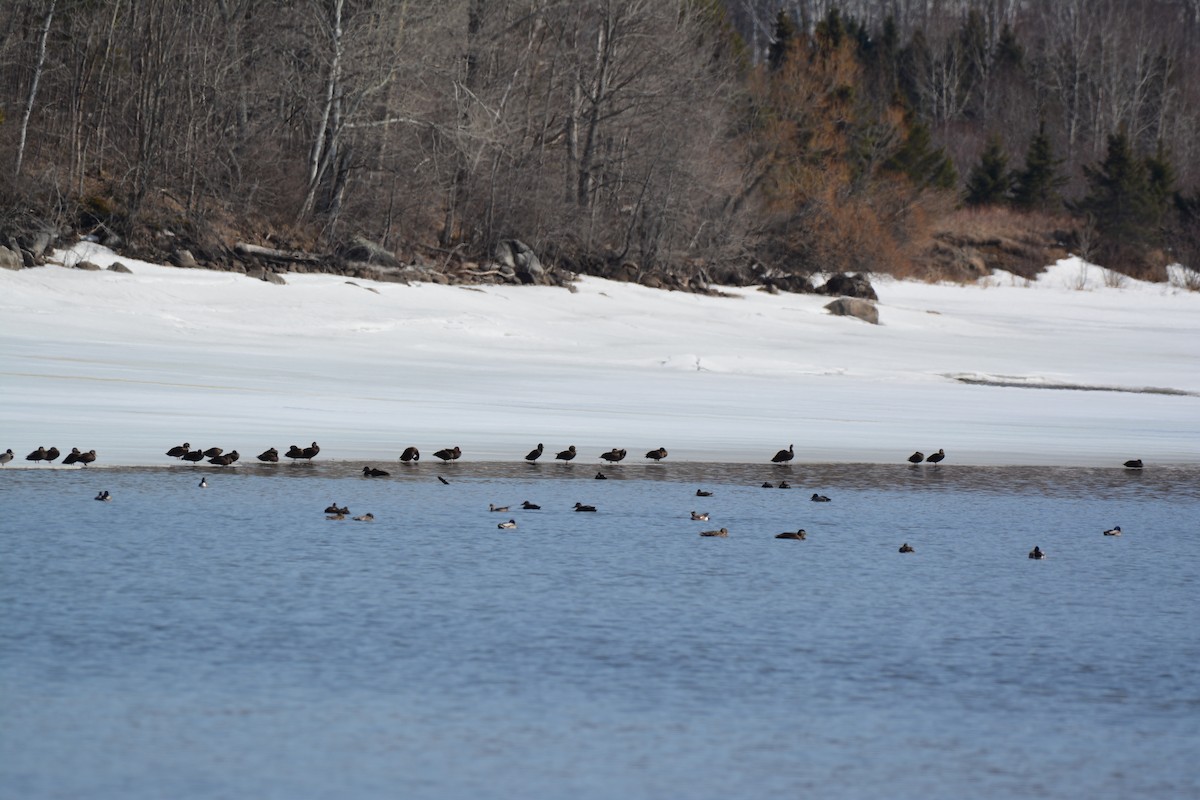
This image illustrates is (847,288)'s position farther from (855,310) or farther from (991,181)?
(991,181)

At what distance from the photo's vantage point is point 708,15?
163 feet

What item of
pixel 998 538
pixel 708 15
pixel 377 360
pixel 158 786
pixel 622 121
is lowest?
pixel 158 786

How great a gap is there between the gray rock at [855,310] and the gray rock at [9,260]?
55.3ft

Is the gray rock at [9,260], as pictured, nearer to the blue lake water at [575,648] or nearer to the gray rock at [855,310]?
the blue lake water at [575,648]

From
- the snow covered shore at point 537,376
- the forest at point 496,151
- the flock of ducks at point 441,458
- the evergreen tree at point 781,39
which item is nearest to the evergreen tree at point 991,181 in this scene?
the forest at point 496,151

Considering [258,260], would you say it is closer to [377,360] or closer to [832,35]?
[377,360]

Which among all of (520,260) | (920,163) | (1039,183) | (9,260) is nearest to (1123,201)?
(1039,183)

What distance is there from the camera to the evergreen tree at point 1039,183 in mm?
62656

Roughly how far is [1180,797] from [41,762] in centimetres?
383

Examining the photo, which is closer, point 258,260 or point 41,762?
point 41,762

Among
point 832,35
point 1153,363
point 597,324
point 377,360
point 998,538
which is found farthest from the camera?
point 832,35

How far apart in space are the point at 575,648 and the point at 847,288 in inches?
1268

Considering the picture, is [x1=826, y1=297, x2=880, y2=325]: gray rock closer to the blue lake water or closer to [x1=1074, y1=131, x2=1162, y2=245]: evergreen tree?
the blue lake water

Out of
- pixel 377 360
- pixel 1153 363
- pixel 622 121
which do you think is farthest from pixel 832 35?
pixel 377 360
